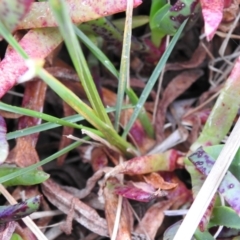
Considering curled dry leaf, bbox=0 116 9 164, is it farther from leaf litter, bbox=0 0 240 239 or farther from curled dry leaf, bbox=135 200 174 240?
curled dry leaf, bbox=135 200 174 240

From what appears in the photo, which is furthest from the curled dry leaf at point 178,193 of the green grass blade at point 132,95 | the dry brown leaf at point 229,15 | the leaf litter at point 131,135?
the dry brown leaf at point 229,15

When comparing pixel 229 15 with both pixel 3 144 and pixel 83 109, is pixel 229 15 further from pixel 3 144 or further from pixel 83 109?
pixel 3 144

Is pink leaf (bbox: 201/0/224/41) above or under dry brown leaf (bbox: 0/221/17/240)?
above

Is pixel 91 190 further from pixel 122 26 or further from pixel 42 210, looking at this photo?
pixel 122 26

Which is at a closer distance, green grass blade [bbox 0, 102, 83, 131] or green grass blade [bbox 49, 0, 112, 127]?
green grass blade [bbox 49, 0, 112, 127]

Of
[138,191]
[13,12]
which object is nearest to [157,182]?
[138,191]

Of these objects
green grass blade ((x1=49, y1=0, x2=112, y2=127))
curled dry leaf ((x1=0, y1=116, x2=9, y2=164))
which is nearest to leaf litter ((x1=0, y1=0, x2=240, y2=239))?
curled dry leaf ((x1=0, y1=116, x2=9, y2=164))

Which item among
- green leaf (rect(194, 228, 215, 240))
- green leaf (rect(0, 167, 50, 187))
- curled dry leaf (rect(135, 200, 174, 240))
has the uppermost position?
green leaf (rect(0, 167, 50, 187))
